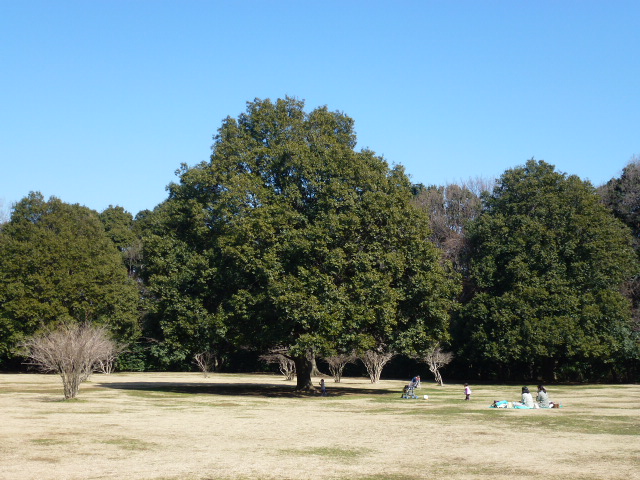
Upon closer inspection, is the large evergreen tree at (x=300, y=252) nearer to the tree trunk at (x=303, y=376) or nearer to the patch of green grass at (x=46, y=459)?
the tree trunk at (x=303, y=376)

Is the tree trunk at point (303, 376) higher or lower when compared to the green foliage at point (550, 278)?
lower

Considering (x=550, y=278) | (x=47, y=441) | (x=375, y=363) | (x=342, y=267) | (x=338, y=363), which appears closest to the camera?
(x=47, y=441)

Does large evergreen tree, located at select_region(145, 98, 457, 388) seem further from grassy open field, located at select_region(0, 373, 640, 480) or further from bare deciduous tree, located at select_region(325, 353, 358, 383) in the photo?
bare deciduous tree, located at select_region(325, 353, 358, 383)

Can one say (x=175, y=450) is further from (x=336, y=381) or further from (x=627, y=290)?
(x=627, y=290)

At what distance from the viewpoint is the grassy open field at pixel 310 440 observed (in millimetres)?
12695

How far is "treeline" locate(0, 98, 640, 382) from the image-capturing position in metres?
32.1

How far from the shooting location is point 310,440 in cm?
1712

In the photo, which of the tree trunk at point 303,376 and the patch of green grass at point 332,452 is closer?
the patch of green grass at point 332,452

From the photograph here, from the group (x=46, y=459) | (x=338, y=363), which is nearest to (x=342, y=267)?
(x=338, y=363)

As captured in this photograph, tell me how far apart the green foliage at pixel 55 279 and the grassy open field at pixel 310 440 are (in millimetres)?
25129

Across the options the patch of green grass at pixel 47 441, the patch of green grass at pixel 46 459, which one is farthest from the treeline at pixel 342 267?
the patch of green grass at pixel 46 459

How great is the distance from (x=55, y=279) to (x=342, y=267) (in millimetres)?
31306

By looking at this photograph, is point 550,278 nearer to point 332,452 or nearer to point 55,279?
point 332,452

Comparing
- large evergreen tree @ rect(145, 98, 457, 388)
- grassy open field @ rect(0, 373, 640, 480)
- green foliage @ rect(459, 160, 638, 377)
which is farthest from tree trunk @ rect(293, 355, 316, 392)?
green foliage @ rect(459, 160, 638, 377)
